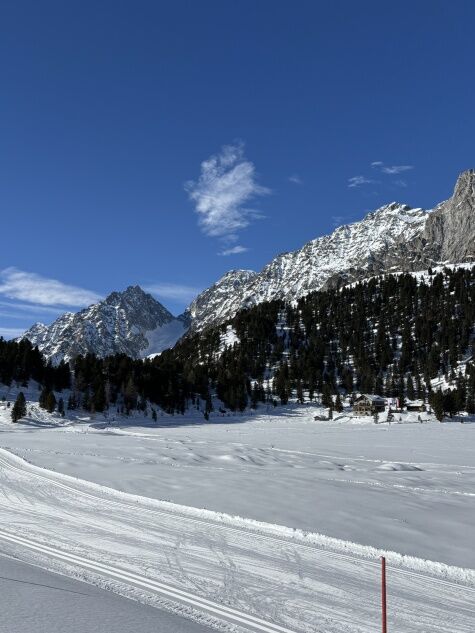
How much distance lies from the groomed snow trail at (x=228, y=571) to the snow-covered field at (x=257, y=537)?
39 mm

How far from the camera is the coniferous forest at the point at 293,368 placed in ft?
348

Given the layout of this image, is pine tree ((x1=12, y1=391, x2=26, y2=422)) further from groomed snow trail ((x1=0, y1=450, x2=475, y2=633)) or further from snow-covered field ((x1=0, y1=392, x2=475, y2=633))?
groomed snow trail ((x1=0, y1=450, x2=475, y2=633))

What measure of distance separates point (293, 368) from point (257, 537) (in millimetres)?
147001

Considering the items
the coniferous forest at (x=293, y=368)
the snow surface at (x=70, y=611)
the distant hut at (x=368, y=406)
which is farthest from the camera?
the distant hut at (x=368, y=406)

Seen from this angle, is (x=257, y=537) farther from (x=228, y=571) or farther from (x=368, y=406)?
(x=368, y=406)

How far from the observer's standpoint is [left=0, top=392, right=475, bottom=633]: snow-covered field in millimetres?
9344

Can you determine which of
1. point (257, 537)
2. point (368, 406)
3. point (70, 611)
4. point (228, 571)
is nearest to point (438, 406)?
point (368, 406)

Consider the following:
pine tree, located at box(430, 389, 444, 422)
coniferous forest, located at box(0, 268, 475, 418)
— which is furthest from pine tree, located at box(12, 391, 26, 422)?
pine tree, located at box(430, 389, 444, 422)

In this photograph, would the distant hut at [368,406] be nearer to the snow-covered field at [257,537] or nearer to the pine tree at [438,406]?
the pine tree at [438,406]

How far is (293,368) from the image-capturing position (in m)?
159

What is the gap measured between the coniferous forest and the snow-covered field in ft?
227

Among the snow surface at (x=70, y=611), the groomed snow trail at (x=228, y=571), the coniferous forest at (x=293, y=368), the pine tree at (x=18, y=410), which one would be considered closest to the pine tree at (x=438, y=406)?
the coniferous forest at (x=293, y=368)

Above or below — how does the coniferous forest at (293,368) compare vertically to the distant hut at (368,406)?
above

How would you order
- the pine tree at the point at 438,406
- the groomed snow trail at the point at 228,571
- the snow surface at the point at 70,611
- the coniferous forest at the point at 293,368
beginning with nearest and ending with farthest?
1. the snow surface at the point at 70,611
2. the groomed snow trail at the point at 228,571
3. the pine tree at the point at 438,406
4. the coniferous forest at the point at 293,368
